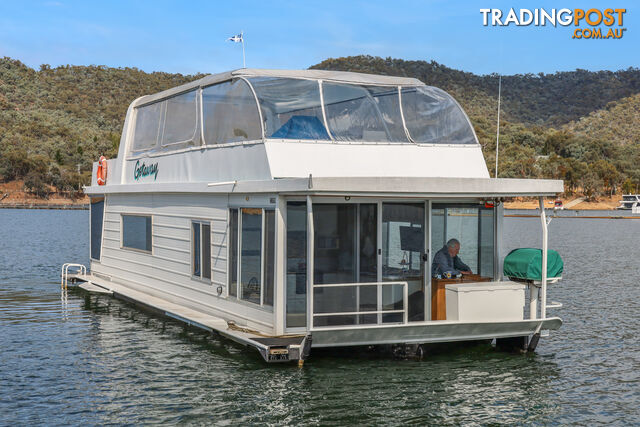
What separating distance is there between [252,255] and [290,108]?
2419mm

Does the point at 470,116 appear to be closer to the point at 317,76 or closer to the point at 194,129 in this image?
the point at 194,129

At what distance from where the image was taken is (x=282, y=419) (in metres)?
8.99

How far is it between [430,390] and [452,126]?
15.0 ft

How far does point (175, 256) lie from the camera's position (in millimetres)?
14195

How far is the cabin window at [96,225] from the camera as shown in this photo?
18.5 meters

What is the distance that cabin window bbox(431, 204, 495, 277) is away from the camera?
1138 cm

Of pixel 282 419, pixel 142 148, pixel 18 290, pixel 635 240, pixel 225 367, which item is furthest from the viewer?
pixel 635 240

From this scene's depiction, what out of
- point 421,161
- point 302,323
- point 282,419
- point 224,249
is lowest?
point 282,419

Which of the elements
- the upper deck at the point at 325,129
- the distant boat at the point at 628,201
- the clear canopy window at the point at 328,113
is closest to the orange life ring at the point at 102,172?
the upper deck at the point at 325,129

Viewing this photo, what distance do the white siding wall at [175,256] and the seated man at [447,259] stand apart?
2.73 meters

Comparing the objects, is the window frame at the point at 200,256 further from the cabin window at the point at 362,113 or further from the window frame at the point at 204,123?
the cabin window at the point at 362,113

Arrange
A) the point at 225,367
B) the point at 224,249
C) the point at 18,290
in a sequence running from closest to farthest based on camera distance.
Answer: the point at 225,367 → the point at 224,249 → the point at 18,290

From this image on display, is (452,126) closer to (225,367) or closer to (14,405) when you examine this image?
(225,367)

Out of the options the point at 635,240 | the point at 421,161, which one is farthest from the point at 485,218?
the point at 635,240
